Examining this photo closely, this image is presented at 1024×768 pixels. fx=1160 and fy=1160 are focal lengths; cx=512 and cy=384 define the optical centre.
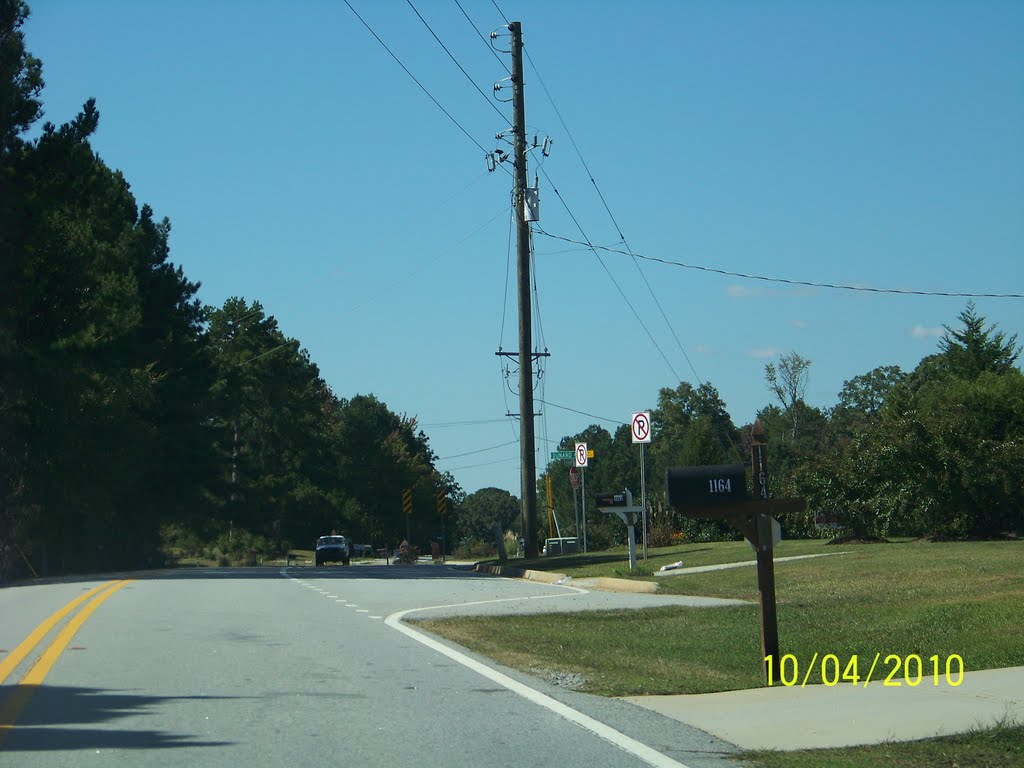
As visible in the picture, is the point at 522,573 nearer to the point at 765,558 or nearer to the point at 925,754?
the point at 765,558

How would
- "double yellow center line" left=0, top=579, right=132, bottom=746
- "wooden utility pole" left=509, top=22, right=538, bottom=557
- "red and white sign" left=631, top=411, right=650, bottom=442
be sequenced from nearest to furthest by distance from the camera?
"double yellow center line" left=0, top=579, right=132, bottom=746 < "red and white sign" left=631, top=411, right=650, bottom=442 < "wooden utility pole" left=509, top=22, right=538, bottom=557

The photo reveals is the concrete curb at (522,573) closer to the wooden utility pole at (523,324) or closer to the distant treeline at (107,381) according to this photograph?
the wooden utility pole at (523,324)

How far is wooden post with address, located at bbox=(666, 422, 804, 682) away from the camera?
31.8 feet

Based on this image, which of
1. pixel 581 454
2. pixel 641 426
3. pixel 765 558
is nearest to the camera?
pixel 765 558

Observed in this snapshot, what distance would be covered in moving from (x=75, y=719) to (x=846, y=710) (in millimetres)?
5668

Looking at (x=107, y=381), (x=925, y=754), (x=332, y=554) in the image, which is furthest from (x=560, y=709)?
(x=332, y=554)

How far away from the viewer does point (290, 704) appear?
920 centimetres

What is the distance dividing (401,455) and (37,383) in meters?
78.8

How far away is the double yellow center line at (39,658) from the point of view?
29.2 feet

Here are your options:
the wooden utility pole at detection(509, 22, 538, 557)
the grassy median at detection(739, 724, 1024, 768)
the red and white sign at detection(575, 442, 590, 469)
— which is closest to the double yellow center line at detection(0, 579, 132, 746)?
the grassy median at detection(739, 724, 1024, 768)

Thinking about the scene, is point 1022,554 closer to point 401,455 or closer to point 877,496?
point 877,496

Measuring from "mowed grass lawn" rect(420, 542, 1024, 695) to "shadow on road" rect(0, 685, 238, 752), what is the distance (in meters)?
3.65
